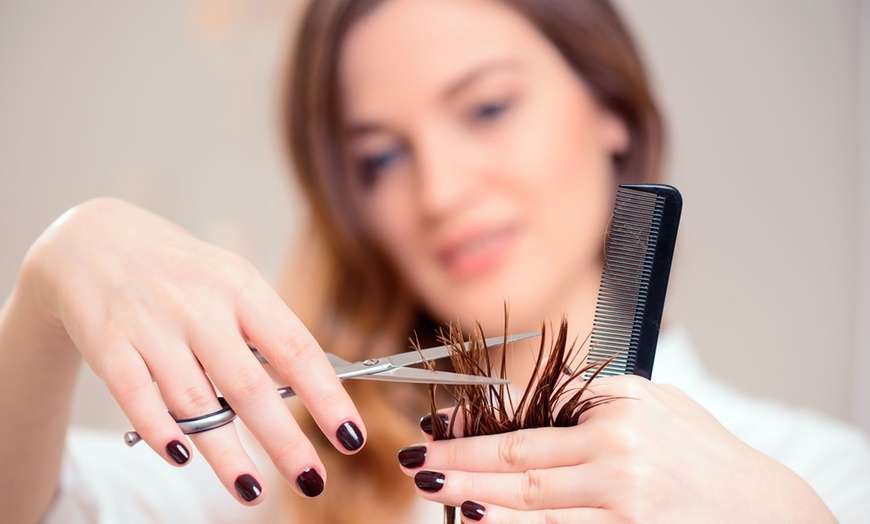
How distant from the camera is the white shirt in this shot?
1.51 meters

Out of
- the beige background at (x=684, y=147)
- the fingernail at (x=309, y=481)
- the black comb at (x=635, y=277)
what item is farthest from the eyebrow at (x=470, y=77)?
the fingernail at (x=309, y=481)

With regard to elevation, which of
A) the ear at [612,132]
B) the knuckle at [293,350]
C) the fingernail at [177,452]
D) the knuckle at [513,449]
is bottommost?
the knuckle at [513,449]

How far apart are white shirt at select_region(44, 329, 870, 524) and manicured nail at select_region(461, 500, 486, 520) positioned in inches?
37.0

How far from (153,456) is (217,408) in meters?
1.06

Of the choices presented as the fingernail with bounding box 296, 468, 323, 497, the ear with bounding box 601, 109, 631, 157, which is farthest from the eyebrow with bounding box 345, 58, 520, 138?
the fingernail with bounding box 296, 468, 323, 497

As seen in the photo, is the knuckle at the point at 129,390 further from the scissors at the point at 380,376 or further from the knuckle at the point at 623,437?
the knuckle at the point at 623,437

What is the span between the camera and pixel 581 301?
4.72 ft

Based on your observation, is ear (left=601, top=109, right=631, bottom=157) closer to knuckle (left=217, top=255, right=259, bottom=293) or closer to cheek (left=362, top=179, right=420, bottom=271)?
cheek (left=362, top=179, right=420, bottom=271)

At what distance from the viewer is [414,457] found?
33.3 inches

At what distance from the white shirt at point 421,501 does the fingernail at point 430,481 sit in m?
0.89

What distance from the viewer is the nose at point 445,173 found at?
1749mm

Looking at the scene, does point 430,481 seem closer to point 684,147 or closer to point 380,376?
point 380,376

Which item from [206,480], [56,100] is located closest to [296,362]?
[206,480]

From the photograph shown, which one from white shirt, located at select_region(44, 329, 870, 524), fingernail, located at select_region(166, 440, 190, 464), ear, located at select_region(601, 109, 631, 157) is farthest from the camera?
ear, located at select_region(601, 109, 631, 157)
